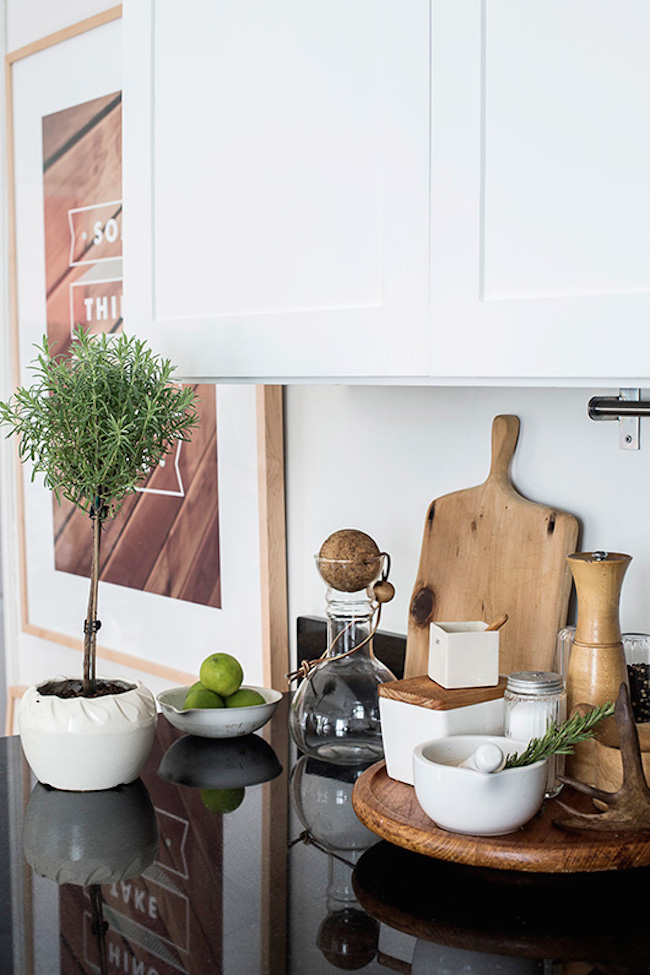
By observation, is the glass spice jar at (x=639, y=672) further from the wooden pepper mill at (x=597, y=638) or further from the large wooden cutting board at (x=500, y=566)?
the large wooden cutting board at (x=500, y=566)

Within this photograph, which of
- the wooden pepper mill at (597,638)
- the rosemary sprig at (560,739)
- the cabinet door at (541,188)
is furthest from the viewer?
the wooden pepper mill at (597,638)

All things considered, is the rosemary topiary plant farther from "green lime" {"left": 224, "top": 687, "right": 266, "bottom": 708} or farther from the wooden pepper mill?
the wooden pepper mill

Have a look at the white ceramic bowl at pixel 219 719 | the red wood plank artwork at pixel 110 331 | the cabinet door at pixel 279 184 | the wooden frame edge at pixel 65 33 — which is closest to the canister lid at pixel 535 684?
the cabinet door at pixel 279 184

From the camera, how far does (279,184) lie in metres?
1.23

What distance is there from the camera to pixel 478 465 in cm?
150

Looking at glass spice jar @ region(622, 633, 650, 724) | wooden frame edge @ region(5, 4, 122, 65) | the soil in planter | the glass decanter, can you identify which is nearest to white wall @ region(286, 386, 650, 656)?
glass spice jar @ region(622, 633, 650, 724)

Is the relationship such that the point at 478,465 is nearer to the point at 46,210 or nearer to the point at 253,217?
the point at 253,217

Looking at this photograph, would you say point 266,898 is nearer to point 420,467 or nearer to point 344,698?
point 344,698

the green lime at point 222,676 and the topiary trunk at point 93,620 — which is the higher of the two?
the topiary trunk at point 93,620

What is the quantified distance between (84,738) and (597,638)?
597 mm

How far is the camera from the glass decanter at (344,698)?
4.47 feet

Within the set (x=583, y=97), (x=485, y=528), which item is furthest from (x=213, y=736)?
(x=583, y=97)

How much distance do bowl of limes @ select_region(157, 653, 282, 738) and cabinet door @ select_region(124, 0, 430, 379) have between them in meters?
0.42

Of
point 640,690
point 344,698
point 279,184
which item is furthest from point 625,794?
point 279,184
